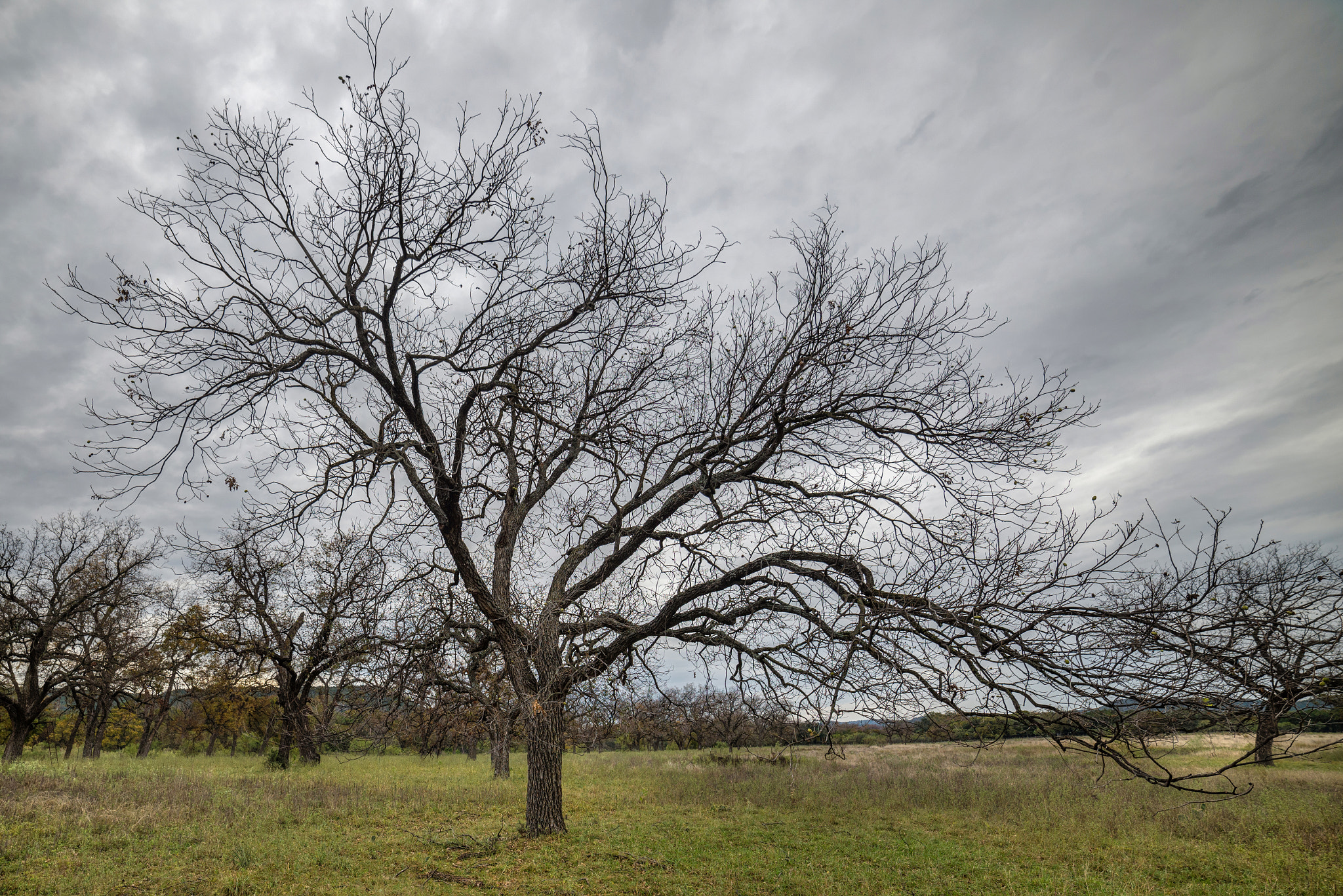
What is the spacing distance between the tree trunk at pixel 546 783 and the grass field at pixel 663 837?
33 centimetres

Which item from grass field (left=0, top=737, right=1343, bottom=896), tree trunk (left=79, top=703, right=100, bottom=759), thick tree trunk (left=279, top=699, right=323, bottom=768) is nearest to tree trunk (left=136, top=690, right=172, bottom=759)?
tree trunk (left=79, top=703, right=100, bottom=759)

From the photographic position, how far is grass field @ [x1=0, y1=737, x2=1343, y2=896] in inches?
278

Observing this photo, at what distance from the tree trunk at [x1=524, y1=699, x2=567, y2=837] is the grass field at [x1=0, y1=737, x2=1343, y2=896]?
329mm

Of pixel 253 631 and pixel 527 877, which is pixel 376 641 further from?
pixel 253 631

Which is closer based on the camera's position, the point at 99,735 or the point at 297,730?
the point at 297,730

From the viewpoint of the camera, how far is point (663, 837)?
10.1 metres

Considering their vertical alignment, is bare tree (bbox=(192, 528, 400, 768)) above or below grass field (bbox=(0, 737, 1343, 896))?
above

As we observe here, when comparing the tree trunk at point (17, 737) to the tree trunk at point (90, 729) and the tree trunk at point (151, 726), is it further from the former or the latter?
the tree trunk at point (151, 726)

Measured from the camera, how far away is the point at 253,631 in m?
19.4

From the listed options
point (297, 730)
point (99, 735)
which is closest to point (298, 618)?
point (297, 730)

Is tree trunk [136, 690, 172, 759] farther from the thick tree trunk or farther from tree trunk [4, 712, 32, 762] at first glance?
the thick tree trunk

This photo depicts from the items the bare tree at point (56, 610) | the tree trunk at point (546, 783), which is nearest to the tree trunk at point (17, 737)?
the bare tree at point (56, 610)

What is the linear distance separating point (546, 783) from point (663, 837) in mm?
2844

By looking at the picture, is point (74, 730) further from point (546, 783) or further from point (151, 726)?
point (546, 783)
